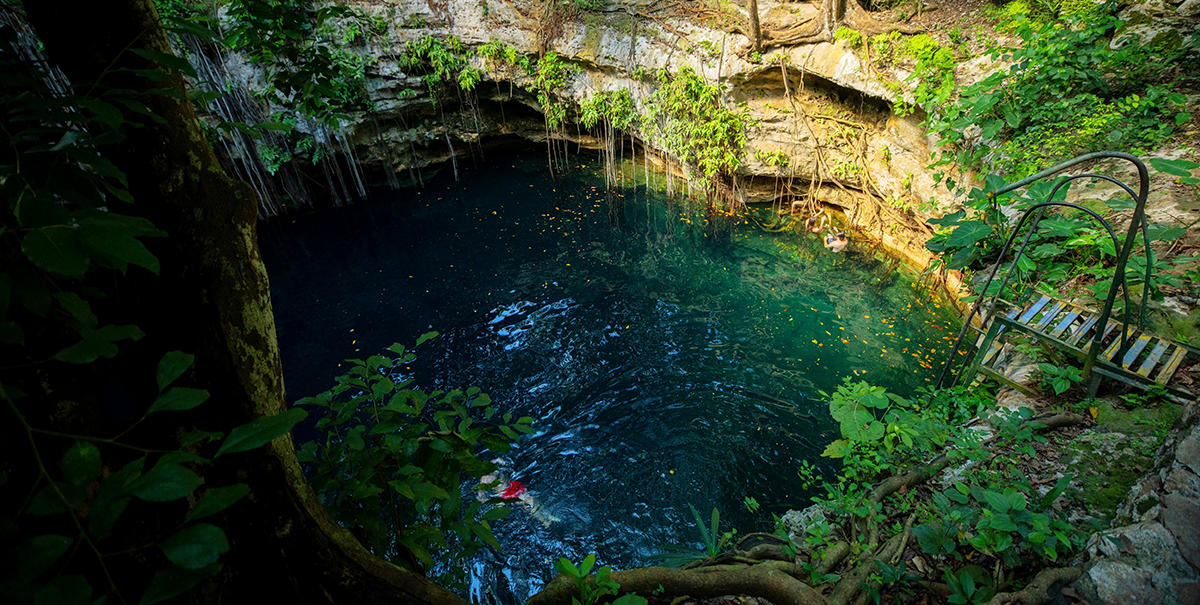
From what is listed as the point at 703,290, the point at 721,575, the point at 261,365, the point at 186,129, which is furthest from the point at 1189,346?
the point at 186,129

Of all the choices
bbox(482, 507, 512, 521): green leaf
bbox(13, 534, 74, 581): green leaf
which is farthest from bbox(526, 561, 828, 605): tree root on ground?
bbox(13, 534, 74, 581): green leaf

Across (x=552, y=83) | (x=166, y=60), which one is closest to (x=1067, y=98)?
(x=166, y=60)

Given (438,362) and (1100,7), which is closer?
(1100,7)

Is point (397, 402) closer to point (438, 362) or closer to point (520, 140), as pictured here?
point (438, 362)

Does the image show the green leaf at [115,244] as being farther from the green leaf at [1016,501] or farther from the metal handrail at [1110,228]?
the metal handrail at [1110,228]

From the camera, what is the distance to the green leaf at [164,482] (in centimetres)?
61

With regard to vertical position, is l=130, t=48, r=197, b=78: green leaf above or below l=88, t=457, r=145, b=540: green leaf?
above

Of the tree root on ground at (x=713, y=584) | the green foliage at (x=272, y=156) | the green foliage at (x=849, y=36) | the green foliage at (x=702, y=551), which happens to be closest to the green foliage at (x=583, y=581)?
the tree root on ground at (x=713, y=584)

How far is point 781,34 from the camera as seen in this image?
7633 millimetres

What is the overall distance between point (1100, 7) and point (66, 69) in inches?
330

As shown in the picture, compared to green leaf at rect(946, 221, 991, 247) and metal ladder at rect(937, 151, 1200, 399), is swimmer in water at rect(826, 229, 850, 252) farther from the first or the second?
green leaf at rect(946, 221, 991, 247)

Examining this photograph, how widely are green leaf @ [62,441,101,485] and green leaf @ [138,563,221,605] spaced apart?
159 millimetres

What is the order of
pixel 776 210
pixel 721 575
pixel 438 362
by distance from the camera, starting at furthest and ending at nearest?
pixel 776 210 → pixel 438 362 → pixel 721 575

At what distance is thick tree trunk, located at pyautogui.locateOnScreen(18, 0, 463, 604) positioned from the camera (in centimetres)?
108
